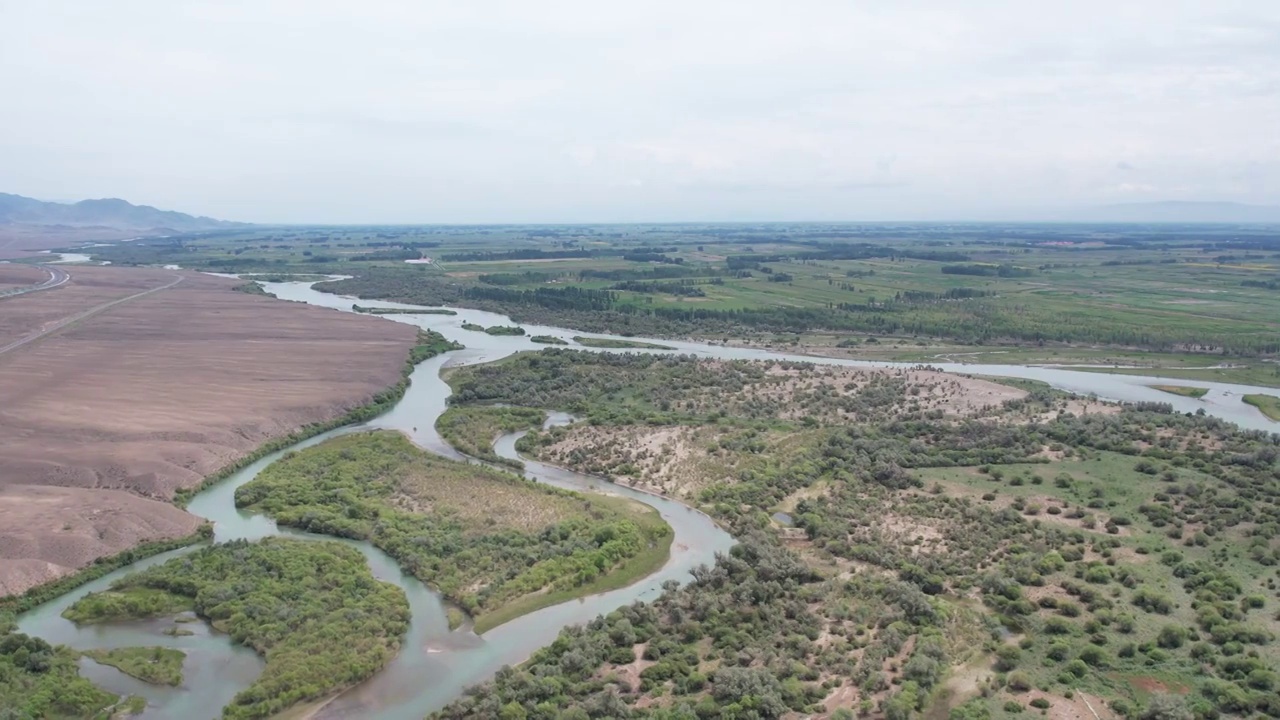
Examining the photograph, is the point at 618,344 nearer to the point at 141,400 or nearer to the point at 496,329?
the point at 496,329

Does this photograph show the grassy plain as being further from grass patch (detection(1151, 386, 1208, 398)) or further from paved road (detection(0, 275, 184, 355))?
paved road (detection(0, 275, 184, 355))

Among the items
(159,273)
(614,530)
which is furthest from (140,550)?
(159,273)

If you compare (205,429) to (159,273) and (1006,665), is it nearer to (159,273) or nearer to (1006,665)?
(1006,665)

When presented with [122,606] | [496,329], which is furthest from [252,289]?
[122,606]

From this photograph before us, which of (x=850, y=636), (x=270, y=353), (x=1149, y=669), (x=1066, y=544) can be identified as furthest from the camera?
(x=270, y=353)

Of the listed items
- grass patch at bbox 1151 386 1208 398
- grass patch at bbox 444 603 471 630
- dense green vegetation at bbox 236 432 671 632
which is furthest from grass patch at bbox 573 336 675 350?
grass patch at bbox 444 603 471 630

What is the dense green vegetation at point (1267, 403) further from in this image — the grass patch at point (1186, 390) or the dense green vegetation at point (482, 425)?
the dense green vegetation at point (482, 425)
